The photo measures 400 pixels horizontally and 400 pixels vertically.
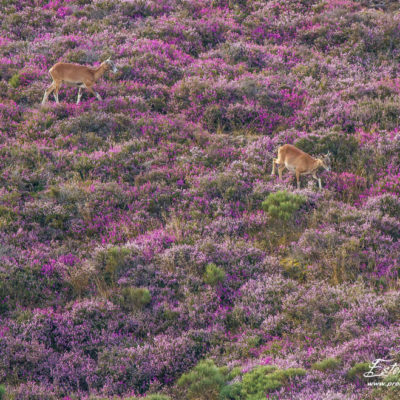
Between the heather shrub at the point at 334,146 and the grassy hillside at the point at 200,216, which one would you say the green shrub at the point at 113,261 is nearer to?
the grassy hillside at the point at 200,216

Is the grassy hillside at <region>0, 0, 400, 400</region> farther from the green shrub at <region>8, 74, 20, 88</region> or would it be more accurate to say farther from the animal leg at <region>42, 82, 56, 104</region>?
the animal leg at <region>42, 82, 56, 104</region>

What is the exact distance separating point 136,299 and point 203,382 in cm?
222

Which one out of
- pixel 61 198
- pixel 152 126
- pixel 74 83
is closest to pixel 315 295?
pixel 61 198

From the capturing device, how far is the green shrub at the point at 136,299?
352 inches

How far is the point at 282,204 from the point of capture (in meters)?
10.9

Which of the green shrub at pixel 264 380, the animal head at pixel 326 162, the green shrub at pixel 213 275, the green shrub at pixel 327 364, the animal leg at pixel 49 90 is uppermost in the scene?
the animal leg at pixel 49 90

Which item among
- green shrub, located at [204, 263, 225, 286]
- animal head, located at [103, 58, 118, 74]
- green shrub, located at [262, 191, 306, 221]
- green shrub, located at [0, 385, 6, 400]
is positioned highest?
animal head, located at [103, 58, 118, 74]

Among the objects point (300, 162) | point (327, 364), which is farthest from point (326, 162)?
point (327, 364)

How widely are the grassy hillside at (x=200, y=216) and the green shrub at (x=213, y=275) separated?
3 cm

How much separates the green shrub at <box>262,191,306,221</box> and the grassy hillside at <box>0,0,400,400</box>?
44 mm

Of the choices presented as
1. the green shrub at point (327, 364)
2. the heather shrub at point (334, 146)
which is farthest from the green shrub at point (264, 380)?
the heather shrub at point (334, 146)

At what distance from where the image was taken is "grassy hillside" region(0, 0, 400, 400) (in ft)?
25.4

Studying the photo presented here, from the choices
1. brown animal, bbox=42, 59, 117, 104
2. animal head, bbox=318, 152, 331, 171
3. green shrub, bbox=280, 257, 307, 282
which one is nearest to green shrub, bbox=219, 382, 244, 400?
green shrub, bbox=280, 257, 307, 282

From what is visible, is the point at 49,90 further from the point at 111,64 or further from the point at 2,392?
the point at 2,392
